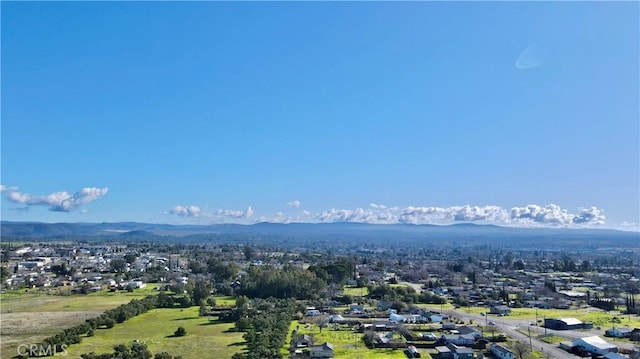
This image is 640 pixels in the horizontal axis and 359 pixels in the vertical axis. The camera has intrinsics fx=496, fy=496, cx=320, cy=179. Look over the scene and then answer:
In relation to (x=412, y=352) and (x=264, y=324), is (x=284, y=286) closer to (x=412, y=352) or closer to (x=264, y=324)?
(x=264, y=324)

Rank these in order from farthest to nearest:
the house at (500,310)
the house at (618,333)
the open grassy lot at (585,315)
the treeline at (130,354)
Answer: the house at (500,310)
the open grassy lot at (585,315)
the house at (618,333)
the treeline at (130,354)

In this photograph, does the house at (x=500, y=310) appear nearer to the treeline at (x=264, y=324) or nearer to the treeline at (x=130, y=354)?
the treeline at (x=264, y=324)

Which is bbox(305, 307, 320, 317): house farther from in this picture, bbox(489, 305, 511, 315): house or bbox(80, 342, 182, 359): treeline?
bbox(80, 342, 182, 359): treeline

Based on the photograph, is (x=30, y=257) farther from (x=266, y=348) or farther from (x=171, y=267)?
(x=266, y=348)

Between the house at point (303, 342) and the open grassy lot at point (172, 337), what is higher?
the house at point (303, 342)

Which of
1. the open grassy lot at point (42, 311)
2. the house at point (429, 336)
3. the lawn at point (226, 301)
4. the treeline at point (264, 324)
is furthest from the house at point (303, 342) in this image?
the lawn at point (226, 301)

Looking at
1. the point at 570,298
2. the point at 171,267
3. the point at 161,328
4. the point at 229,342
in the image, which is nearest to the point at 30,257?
the point at 171,267

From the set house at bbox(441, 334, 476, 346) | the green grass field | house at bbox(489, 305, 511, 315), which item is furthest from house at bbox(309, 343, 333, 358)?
house at bbox(489, 305, 511, 315)

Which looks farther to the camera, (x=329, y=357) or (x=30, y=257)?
(x=30, y=257)
